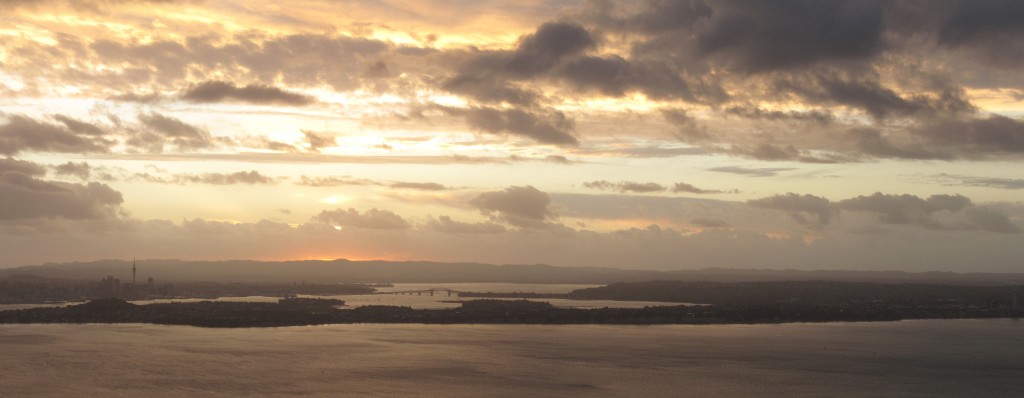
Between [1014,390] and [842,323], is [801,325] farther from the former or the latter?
[1014,390]

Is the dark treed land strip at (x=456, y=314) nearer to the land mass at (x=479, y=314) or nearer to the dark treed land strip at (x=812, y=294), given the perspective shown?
the land mass at (x=479, y=314)

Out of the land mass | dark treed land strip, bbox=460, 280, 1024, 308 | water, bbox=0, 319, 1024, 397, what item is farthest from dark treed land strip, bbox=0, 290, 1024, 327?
dark treed land strip, bbox=460, 280, 1024, 308

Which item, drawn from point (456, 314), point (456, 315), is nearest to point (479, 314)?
point (456, 314)

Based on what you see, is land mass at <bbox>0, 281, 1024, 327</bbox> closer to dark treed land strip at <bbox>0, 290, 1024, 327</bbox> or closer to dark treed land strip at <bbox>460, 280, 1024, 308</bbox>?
dark treed land strip at <bbox>0, 290, 1024, 327</bbox>

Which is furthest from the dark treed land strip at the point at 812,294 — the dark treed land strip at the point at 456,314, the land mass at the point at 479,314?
the dark treed land strip at the point at 456,314

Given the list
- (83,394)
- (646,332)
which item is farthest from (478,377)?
(646,332)

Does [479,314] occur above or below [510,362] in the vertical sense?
above

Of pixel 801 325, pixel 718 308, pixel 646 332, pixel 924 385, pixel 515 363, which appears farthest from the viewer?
pixel 718 308

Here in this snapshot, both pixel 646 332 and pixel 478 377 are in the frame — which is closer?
pixel 478 377

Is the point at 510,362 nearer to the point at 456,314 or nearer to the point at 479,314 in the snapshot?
the point at 456,314
